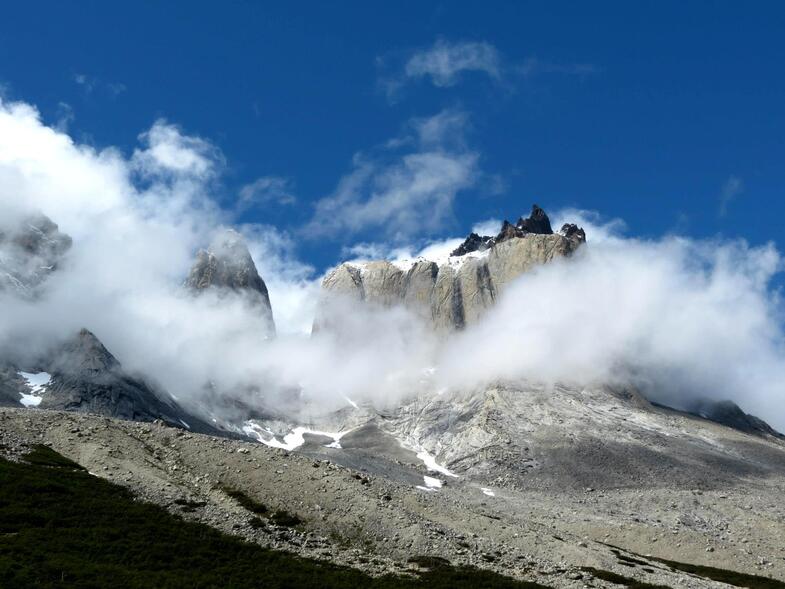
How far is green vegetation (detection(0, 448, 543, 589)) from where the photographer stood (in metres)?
41.4

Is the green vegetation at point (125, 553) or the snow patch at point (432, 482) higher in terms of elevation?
the snow patch at point (432, 482)

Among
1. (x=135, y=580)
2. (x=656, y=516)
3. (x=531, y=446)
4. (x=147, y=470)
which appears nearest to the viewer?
(x=135, y=580)

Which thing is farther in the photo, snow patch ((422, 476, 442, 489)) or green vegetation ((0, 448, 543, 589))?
snow patch ((422, 476, 442, 489))

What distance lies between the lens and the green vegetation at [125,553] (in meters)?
41.4

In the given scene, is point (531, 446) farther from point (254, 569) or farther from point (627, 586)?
point (254, 569)

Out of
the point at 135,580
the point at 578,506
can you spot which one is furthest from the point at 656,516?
the point at 135,580

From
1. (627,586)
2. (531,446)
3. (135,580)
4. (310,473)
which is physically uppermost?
(531,446)

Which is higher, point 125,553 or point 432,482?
point 432,482

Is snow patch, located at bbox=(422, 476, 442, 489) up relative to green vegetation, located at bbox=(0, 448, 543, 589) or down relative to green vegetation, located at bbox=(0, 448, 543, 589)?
up

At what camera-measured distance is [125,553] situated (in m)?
46.3

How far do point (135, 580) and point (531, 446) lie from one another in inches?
6635

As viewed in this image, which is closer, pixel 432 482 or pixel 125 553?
pixel 125 553

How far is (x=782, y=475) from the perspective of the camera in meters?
183

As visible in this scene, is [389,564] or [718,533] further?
[718,533]
